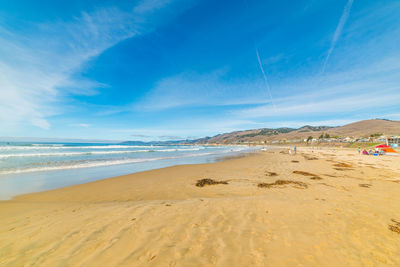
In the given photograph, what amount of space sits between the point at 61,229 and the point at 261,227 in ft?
17.8

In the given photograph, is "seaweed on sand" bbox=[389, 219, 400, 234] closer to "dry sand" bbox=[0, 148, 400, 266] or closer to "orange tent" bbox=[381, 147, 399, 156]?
"dry sand" bbox=[0, 148, 400, 266]

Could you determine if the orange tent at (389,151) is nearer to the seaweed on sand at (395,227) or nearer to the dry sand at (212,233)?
the dry sand at (212,233)

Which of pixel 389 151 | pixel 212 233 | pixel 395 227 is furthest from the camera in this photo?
pixel 389 151

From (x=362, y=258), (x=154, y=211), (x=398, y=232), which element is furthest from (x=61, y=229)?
(x=398, y=232)

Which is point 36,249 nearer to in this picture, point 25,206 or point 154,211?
point 154,211

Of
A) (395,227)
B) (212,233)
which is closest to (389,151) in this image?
(395,227)

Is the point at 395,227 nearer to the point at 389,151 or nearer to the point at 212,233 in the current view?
the point at 212,233

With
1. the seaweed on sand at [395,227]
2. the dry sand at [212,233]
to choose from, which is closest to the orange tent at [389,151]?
the dry sand at [212,233]

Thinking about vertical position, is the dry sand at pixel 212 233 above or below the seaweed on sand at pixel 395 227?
above

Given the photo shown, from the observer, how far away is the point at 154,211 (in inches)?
207

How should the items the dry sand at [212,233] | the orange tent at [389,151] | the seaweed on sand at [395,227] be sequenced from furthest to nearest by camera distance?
the orange tent at [389,151] < the seaweed on sand at [395,227] < the dry sand at [212,233]

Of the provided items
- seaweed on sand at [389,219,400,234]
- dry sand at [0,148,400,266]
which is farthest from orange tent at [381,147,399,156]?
seaweed on sand at [389,219,400,234]

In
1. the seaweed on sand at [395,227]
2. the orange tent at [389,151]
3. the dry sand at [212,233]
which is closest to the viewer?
the dry sand at [212,233]

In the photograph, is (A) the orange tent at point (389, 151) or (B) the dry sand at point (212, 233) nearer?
(B) the dry sand at point (212, 233)
